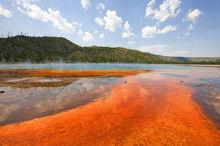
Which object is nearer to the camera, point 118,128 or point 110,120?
point 118,128

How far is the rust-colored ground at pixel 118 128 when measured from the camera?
9.12 metres

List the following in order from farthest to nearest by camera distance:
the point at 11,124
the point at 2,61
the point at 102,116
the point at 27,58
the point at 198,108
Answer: the point at 27,58
the point at 2,61
the point at 198,108
the point at 102,116
the point at 11,124

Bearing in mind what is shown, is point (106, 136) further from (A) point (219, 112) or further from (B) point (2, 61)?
(B) point (2, 61)

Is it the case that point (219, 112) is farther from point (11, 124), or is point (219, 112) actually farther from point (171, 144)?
point (11, 124)

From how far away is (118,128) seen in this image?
10.7 m

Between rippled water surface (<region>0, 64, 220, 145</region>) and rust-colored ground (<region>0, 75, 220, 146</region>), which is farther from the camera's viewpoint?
rippled water surface (<region>0, 64, 220, 145</region>)

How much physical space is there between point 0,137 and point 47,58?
507 feet

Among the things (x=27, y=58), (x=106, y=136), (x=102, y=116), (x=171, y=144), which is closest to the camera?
(x=171, y=144)

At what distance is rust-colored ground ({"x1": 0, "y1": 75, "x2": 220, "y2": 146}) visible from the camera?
912cm

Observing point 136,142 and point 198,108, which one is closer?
point 136,142

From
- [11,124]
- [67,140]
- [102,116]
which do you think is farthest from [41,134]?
[102,116]

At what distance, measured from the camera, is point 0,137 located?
9.32m

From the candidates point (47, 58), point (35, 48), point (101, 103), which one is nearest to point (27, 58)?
point (47, 58)

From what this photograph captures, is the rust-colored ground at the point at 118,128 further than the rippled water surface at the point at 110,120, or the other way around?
the rippled water surface at the point at 110,120
